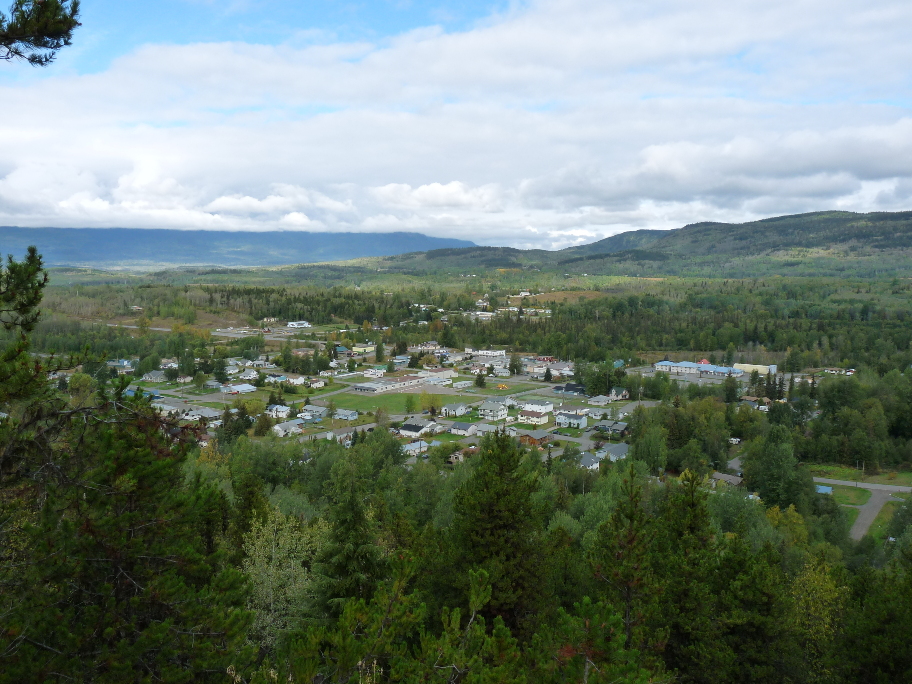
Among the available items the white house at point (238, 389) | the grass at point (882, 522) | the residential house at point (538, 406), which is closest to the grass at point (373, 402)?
the white house at point (238, 389)

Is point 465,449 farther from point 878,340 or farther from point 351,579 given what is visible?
point 878,340

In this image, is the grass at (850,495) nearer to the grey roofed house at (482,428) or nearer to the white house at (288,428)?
the grey roofed house at (482,428)

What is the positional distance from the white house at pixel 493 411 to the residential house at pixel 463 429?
406cm

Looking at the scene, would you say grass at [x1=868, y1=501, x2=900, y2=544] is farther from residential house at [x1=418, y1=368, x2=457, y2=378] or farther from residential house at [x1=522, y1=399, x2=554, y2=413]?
residential house at [x1=418, y1=368, x2=457, y2=378]

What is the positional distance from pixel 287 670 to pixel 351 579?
3.79 meters

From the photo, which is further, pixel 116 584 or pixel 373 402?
pixel 373 402

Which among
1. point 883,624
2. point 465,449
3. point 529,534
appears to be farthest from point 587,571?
point 465,449

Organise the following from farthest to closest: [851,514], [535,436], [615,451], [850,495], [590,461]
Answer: [535,436] → [615,451] → [590,461] → [850,495] → [851,514]

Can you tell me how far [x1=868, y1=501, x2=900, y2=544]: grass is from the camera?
25684mm

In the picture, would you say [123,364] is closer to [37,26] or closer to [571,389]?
[571,389]

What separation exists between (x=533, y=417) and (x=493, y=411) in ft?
11.0

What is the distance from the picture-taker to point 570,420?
4609cm

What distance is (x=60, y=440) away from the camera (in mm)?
5480

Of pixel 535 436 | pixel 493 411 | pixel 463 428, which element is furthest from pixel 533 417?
pixel 463 428
